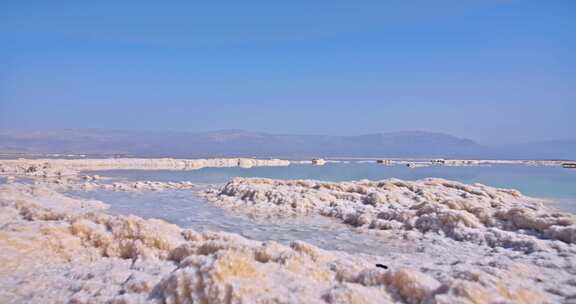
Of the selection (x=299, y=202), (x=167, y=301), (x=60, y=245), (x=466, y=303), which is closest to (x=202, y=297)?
(x=167, y=301)

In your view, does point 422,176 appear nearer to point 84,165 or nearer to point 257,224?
point 257,224

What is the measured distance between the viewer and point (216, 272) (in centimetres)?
390

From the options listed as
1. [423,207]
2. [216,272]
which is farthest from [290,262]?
[423,207]

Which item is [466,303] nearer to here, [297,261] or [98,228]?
[297,261]

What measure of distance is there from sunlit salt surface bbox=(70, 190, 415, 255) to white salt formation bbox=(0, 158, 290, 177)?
1458 cm

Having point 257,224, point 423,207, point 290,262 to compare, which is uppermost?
point 290,262

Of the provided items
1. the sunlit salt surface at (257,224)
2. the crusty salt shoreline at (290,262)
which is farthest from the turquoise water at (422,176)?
the crusty salt shoreline at (290,262)

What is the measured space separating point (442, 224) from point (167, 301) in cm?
704

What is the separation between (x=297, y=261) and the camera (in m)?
4.66

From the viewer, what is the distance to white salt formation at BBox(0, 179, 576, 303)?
3.77 metres

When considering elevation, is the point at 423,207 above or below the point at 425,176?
above

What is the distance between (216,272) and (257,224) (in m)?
6.76

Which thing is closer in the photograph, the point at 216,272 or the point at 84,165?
the point at 216,272

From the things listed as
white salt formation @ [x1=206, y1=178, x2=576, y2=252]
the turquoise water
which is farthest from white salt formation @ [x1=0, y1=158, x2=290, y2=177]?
white salt formation @ [x1=206, y1=178, x2=576, y2=252]
